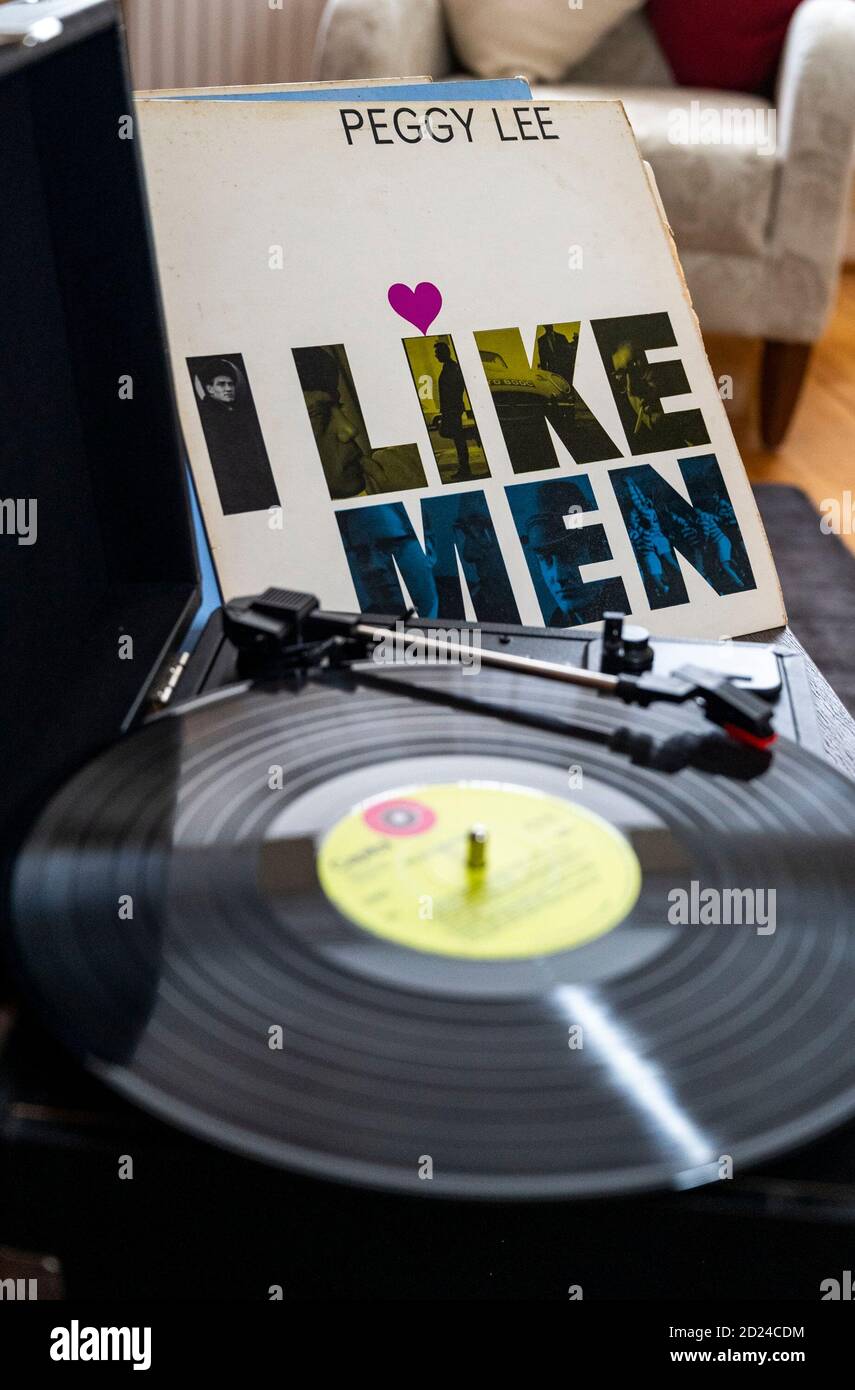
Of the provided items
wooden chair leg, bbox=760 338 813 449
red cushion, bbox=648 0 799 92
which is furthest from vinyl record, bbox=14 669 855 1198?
red cushion, bbox=648 0 799 92

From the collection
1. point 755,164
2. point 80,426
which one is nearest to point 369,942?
point 80,426

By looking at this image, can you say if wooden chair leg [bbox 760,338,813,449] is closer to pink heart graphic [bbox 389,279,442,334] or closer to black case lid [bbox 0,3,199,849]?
pink heart graphic [bbox 389,279,442,334]

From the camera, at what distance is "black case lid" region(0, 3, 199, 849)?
78 cm

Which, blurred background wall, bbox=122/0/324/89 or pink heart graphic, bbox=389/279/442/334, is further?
blurred background wall, bbox=122/0/324/89

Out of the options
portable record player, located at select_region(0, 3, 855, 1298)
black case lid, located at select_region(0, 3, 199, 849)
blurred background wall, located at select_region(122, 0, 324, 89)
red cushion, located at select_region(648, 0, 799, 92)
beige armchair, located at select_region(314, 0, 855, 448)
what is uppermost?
blurred background wall, located at select_region(122, 0, 324, 89)

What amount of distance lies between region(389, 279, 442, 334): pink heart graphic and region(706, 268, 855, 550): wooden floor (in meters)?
1.63

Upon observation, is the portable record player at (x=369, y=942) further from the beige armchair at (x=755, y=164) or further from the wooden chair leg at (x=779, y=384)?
the wooden chair leg at (x=779, y=384)

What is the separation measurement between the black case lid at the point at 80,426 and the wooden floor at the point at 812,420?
1830mm

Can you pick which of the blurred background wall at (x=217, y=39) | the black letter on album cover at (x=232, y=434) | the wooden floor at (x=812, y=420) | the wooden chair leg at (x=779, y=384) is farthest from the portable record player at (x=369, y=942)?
the blurred background wall at (x=217, y=39)

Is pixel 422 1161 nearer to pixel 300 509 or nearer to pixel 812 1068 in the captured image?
pixel 812 1068

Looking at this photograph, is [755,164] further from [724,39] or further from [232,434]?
[232,434]

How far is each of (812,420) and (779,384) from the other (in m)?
0.35

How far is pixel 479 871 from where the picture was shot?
0.59 meters

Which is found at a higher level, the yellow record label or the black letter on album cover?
the black letter on album cover
